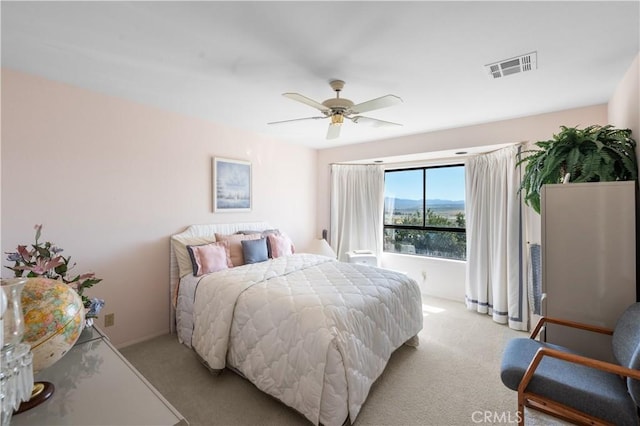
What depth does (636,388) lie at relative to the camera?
1363 mm

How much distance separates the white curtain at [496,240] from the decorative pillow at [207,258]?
3.21 metres

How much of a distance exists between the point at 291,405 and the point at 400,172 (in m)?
4.01

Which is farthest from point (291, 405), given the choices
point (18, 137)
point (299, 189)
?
point (299, 189)

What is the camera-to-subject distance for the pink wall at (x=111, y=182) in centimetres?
228

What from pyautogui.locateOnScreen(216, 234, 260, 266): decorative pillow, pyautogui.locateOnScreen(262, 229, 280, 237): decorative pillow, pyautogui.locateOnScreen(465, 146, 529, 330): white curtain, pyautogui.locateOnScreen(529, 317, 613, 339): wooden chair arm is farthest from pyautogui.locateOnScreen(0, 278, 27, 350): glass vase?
pyautogui.locateOnScreen(465, 146, 529, 330): white curtain

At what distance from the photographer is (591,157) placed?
2020 millimetres

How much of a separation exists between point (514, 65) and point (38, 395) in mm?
3088

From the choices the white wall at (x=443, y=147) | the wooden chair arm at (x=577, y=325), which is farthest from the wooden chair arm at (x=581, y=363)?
the white wall at (x=443, y=147)

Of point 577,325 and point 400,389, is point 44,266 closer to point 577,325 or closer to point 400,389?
point 400,389

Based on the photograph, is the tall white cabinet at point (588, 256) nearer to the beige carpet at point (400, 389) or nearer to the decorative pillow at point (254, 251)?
the beige carpet at point (400, 389)

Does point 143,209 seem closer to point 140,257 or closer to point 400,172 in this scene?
point 140,257

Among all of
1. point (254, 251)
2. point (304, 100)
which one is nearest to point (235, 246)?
point (254, 251)

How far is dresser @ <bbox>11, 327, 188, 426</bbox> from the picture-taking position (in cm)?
85

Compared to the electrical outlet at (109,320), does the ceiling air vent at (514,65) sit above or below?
above
